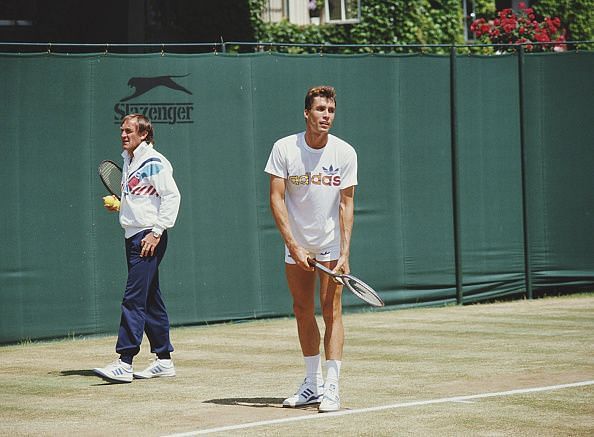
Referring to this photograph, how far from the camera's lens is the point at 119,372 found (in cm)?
980

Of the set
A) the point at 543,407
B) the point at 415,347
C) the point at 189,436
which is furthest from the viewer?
the point at 415,347

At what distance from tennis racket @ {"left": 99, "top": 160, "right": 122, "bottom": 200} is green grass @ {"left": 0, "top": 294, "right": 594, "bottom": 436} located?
1.52 metres

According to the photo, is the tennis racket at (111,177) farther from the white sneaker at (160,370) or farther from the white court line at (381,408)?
the white court line at (381,408)

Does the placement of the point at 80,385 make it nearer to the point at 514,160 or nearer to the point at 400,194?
the point at 400,194

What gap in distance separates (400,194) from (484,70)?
6.18 feet

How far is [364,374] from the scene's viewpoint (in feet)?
32.2

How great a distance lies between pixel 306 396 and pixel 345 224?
1174mm

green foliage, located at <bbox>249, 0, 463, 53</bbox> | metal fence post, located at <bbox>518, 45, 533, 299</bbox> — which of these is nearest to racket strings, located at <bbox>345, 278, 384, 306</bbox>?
metal fence post, located at <bbox>518, 45, 533, 299</bbox>

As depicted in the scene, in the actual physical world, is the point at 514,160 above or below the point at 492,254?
above

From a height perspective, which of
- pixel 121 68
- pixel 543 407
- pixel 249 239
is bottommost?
pixel 543 407

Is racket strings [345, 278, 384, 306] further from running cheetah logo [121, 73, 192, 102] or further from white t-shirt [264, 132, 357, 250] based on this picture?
running cheetah logo [121, 73, 192, 102]

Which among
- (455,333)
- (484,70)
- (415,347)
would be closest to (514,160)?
(484,70)

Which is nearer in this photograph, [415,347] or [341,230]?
[341,230]

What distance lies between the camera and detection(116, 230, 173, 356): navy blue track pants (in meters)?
9.91
